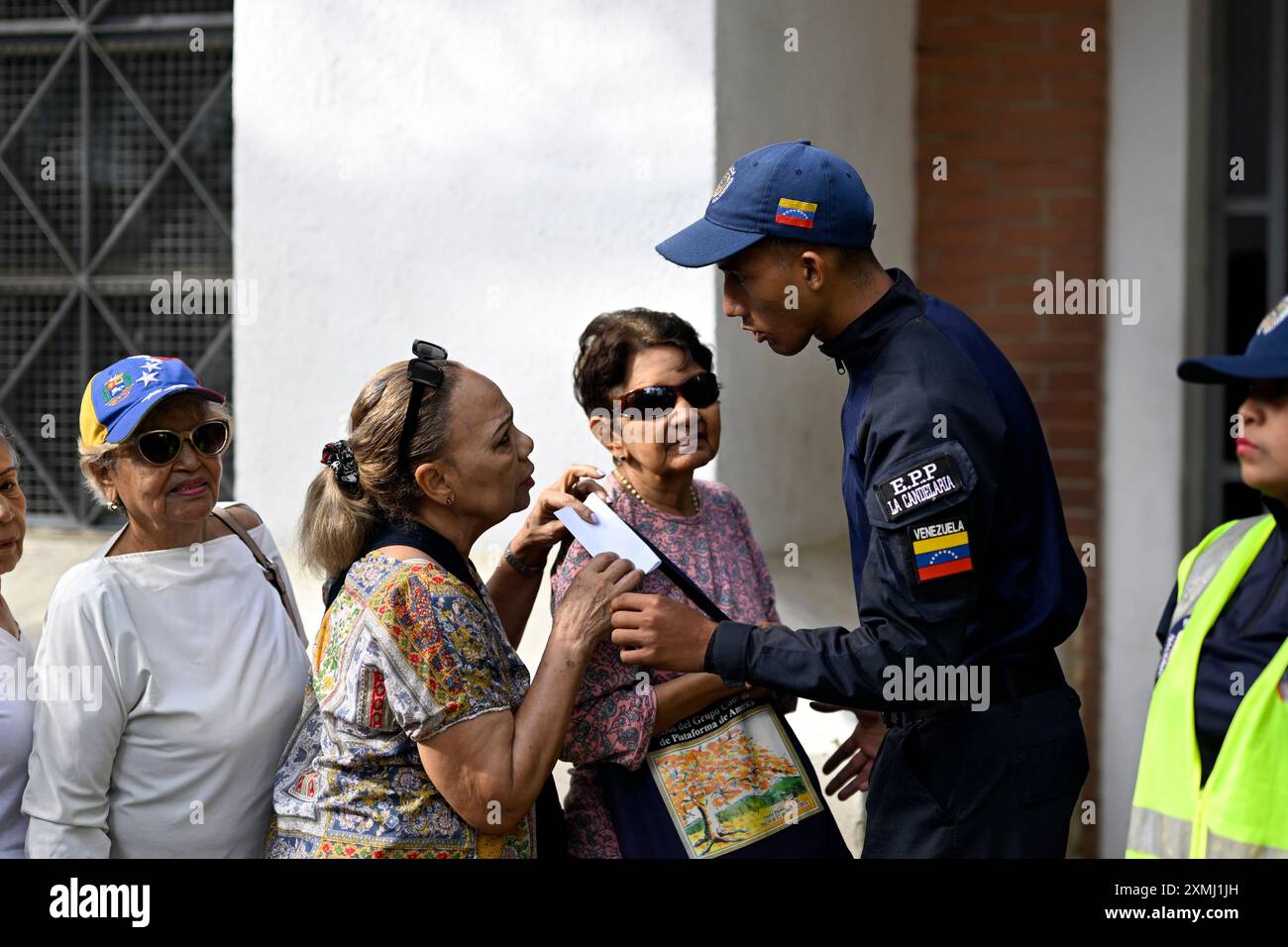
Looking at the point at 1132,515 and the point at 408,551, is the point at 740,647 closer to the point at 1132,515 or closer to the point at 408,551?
the point at 408,551

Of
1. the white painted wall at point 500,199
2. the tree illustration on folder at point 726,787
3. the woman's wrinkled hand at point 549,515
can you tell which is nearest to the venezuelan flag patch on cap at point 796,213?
the woman's wrinkled hand at point 549,515

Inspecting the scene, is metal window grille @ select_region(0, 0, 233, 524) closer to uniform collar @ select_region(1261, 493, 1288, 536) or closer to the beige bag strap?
the beige bag strap

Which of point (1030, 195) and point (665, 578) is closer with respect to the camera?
point (665, 578)

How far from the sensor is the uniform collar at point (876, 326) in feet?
7.95

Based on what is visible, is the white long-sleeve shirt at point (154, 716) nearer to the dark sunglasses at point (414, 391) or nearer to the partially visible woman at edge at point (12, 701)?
the partially visible woman at edge at point (12, 701)

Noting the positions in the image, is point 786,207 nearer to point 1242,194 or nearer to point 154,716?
point 154,716

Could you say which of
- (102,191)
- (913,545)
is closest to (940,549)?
(913,545)

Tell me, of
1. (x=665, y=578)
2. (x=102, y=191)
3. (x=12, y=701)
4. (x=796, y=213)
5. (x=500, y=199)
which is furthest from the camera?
(x=102, y=191)

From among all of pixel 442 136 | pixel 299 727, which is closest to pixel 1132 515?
pixel 442 136

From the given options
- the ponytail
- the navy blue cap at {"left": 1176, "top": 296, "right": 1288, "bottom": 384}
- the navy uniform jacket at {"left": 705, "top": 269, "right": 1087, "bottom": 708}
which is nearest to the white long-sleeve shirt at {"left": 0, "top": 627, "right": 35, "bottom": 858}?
the ponytail

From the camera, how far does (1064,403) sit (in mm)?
4934

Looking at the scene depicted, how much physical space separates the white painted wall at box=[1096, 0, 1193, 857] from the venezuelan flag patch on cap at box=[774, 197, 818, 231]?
9.19 feet

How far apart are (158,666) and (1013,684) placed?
1.55 m

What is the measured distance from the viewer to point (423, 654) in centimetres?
228
